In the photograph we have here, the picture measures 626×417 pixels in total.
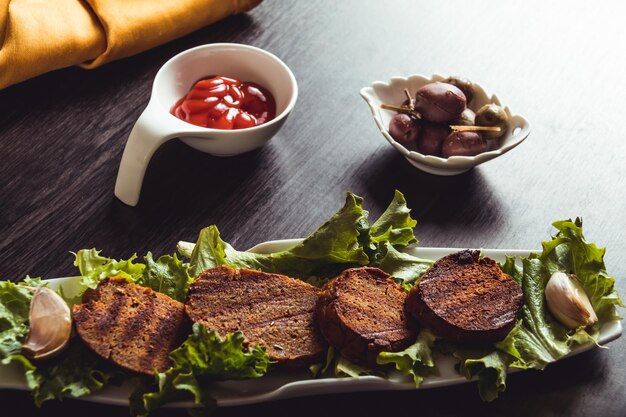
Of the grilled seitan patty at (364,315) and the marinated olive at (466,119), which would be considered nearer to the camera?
the grilled seitan patty at (364,315)

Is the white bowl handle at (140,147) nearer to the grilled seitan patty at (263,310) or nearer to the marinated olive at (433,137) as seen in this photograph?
the grilled seitan patty at (263,310)

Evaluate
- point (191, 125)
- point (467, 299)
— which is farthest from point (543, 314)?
point (191, 125)

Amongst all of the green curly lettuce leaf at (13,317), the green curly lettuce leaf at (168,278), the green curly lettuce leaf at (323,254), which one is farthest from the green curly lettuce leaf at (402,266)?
the green curly lettuce leaf at (13,317)

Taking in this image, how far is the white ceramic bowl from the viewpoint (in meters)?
2.46

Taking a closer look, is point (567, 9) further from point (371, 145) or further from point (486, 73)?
point (371, 145)

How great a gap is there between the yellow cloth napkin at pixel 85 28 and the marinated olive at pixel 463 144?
119 centimetres

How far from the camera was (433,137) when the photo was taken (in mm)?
2662

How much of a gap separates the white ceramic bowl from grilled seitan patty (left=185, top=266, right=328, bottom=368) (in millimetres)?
578

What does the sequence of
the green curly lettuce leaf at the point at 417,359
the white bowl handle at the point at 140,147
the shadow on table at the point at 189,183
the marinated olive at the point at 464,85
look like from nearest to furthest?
the green curly lettuce leaf at the point at 417,359 < the white bowl handle at the point at 140,147 < the shadow on table at the point at 189,183 < the marinated olive at the point at 464,85

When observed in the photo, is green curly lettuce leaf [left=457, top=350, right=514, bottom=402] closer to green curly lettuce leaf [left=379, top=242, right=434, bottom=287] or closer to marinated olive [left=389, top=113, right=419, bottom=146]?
green curly lettuce leaf [left=379, top=242, right=434, bottom=287]

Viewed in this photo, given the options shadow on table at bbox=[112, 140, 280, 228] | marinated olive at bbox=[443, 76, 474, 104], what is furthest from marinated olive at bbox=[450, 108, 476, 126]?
shadow on table at bbox=[112, 140, 280, 228]

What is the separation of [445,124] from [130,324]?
4.34ft

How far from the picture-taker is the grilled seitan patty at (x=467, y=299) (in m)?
2.02

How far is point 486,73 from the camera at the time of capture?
3.28 meters
